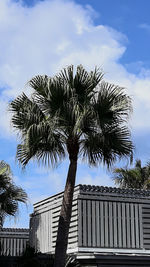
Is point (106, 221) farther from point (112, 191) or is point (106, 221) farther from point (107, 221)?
point (112, 191)

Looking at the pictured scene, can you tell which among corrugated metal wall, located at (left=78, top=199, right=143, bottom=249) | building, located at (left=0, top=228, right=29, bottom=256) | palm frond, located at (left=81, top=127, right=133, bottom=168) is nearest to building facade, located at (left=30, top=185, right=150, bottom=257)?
corrugated metal wall, located at (left=78, top=199, right=143, bottom=249)

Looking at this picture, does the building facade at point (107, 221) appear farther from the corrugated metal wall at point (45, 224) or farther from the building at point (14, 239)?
the building at point (14, 239)

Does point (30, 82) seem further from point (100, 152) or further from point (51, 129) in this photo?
point (100, 152)

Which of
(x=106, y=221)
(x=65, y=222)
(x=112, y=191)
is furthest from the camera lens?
A: (x=112, y=191)

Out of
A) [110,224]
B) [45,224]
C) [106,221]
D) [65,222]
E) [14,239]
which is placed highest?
[14,239]

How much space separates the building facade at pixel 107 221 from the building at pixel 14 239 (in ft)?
33.2

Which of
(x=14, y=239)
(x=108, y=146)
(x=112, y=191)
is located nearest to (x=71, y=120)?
(x=108, y=146)

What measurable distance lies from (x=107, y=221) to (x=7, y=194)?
194 inches

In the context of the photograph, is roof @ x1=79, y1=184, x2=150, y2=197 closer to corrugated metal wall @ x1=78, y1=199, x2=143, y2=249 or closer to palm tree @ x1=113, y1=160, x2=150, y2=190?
corrugated metal wall @ x1=78, y1=199, x2=143, y2=249

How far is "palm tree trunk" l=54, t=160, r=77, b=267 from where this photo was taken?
1673 centimetres

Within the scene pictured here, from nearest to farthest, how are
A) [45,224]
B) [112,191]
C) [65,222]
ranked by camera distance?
1. [65,222]
2. [112,191]
3. [45,224]

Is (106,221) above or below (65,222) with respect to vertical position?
above

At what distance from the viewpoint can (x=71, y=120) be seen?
698 inches

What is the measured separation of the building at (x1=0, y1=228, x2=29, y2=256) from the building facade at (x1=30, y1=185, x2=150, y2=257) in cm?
1012
